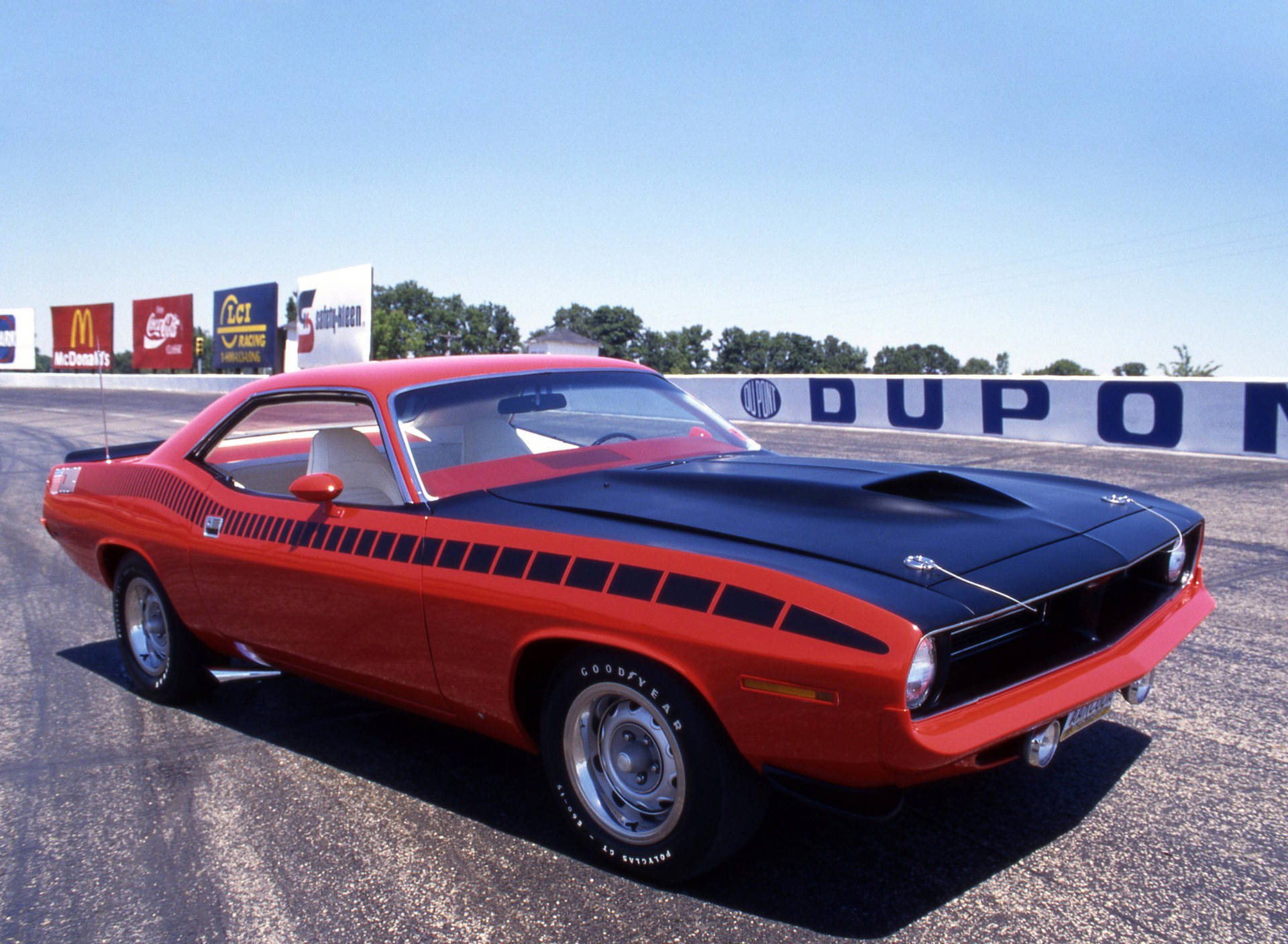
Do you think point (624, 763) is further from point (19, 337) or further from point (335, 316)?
point (19, 337)

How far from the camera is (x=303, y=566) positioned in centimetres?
339

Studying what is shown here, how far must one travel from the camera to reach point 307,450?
14.4ft

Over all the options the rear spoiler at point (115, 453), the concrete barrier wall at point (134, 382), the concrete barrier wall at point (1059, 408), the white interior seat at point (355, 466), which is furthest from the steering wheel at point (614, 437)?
the concrete barrier wall at point (134, 382)

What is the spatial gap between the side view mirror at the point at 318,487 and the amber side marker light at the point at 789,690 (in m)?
1.61

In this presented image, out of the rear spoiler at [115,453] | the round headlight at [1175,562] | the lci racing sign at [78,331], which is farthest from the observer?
the lci racing sign at [78,331]

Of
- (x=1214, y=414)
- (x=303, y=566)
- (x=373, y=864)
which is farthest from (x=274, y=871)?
(x=1214, y=414)

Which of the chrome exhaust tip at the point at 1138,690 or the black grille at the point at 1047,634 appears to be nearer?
the black grille at the point at 1047,634

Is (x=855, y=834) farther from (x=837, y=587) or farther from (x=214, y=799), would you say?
(x=214, y=799)

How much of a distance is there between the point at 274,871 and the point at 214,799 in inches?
24.6

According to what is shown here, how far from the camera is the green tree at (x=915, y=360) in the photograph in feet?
439

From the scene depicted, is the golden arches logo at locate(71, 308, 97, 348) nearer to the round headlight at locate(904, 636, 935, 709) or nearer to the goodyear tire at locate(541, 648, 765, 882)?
the goodyear tire at locate(541, 648, 765, 882)

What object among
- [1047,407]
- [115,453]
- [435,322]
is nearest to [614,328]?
[435,322]

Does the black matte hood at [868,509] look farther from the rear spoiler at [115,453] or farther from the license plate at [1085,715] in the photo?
the rear spoiler at [115,453]

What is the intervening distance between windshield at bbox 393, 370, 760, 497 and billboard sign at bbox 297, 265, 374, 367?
1195 inches
